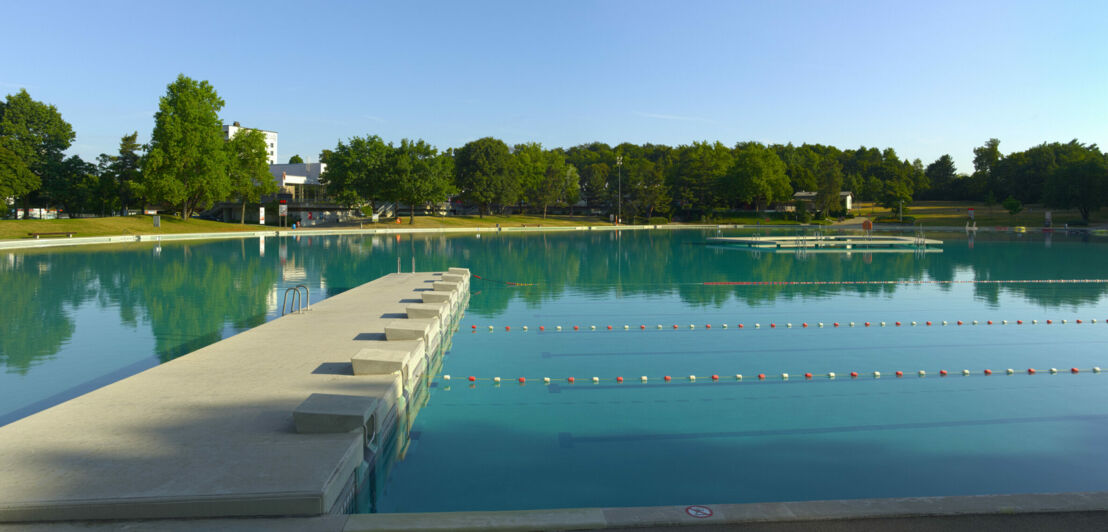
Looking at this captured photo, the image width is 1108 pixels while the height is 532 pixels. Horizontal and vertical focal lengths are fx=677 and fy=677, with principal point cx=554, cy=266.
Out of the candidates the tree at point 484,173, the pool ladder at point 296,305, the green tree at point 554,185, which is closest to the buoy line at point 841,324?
the pool ladder at point 296,305

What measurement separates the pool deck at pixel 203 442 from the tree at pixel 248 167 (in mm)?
60396

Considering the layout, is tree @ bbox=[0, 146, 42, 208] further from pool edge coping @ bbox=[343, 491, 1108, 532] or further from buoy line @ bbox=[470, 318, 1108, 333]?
pool edge coping @ bbox=[343, 491, 1108, 532]

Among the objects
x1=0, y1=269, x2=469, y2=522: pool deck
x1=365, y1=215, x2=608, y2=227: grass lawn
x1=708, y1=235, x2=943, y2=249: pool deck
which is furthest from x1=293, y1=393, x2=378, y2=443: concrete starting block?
x1=365, y1=215, x2=608, y2=227: grass lawn

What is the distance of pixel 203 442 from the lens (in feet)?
19.6

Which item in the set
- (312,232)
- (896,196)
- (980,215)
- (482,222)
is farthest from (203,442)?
(980,215)

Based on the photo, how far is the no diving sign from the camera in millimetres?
4637

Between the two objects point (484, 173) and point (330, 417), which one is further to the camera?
point (484, 173)

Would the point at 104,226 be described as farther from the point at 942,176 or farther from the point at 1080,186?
the point at 942,176

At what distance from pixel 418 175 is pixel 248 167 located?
16.8 meters

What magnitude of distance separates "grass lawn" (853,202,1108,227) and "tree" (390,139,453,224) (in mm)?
58044

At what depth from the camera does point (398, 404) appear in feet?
26.9

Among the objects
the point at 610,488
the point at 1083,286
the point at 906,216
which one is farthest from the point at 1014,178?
the point at 610,488

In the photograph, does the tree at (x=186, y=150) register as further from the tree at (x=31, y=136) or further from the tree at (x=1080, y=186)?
the tree at (x=1080, y=186)

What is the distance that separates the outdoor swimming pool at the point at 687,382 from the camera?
6.78 m
